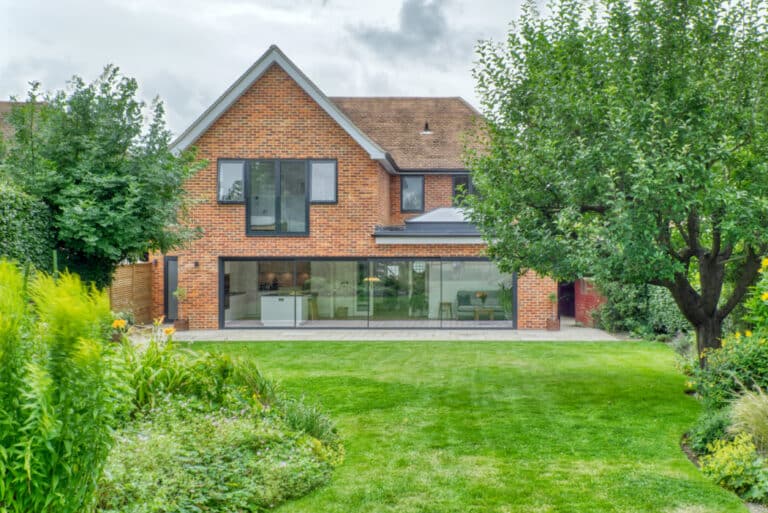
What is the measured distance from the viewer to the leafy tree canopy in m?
7.77

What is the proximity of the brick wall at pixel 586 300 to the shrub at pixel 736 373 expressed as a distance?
461 inches

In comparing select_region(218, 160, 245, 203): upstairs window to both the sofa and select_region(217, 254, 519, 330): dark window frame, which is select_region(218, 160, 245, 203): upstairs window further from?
the sofa

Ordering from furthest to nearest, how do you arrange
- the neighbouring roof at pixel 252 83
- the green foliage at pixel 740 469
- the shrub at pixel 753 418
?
the neighbouring roof at pixel 252 83 < the shrub at pixel 753 418 < the green foliage at pixel 740 469

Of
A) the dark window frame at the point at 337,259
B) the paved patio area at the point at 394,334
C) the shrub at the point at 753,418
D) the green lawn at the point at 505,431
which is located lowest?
the green lawn at the point at 505,431

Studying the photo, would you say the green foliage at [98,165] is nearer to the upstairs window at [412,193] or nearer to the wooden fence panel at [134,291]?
the wooden fence panel at [134,291]

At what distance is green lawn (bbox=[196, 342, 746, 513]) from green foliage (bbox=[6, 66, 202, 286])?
4.08m

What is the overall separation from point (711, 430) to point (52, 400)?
6786 millimetres

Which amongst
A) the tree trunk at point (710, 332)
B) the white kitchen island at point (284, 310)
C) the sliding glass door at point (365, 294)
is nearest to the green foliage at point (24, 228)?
the sliding glass door at point (365, 294)

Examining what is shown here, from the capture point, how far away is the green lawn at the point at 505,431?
577 centimetres

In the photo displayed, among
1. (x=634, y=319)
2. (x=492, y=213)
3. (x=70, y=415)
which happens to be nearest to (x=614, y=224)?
(x=492, y=213)

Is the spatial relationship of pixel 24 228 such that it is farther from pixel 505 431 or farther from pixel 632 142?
pixel 632 142

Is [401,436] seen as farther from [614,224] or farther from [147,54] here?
[147,54]

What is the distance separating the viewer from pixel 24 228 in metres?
10.8

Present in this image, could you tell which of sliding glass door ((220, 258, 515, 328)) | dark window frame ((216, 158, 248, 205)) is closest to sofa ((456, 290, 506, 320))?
sliding glass door ((220, 258, 515, 328))
